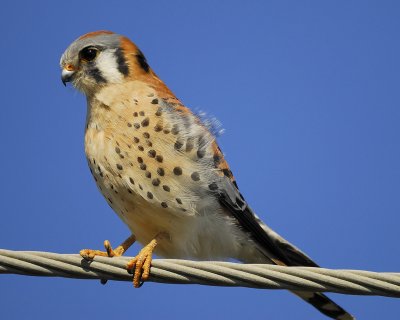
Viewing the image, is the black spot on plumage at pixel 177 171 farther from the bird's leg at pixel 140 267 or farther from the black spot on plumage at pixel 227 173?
the bird's leg at pixel 140 267

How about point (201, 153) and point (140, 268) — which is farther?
point (201, 153)

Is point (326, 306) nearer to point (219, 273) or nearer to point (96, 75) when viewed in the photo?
point (219, 273)

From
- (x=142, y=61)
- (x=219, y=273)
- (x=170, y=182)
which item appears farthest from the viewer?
(x=142, y=61)

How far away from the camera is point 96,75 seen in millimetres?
4805

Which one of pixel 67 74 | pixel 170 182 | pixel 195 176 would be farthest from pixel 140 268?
pixel 67 74

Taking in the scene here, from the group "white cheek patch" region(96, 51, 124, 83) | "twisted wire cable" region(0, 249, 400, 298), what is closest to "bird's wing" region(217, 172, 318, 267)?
"white cheek patch" region(96, 51, 124, 83)

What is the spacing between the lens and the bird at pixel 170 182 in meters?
4.20

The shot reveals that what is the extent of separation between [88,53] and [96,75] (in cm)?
22

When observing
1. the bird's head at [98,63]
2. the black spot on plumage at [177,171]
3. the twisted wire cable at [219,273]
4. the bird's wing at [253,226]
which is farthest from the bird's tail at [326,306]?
the bird's head at [98,63]

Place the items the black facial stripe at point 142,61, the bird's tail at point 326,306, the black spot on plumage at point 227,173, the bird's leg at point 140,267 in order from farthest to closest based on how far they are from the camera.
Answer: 1. the black facial stripe at point 142,61
2. the black spot on plumage at point 227,173
3. the bird's tail at point 326,306
4. the bird's leg at point 140,267

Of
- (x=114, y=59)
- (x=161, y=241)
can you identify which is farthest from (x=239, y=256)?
(x=114, y=59)

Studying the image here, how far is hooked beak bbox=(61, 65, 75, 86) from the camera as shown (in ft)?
15.9

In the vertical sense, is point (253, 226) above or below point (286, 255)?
above

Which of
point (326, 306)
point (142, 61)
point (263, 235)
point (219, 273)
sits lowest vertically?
point (219, 273)
